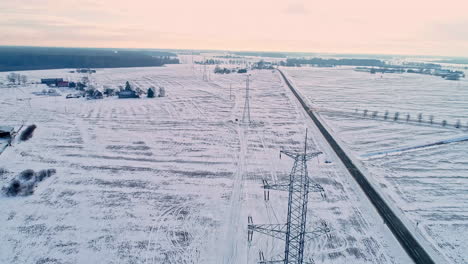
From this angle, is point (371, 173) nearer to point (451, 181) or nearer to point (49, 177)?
point (451, 181)

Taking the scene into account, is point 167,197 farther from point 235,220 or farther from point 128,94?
point 128,94

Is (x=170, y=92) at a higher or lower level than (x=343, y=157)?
higher

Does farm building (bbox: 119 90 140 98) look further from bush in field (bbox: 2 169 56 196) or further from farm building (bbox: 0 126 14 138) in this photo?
bush in field (bbox: 2 169 56 196)

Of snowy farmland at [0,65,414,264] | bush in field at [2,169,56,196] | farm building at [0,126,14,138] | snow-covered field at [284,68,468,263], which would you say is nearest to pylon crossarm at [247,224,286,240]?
snowy farmland at [0,65,414,264]

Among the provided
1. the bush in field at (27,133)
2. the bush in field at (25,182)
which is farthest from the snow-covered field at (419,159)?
the bush in field at (27,133)

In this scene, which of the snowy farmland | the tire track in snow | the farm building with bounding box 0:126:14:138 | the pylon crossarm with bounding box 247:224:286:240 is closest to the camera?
the tire track in snow

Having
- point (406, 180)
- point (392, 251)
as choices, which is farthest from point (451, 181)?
point (392, 251)

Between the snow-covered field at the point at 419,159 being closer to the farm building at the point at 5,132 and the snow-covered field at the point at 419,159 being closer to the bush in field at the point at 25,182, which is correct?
the bush in field at the point at 25,182

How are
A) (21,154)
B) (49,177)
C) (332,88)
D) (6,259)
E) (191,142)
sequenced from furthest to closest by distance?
(332,88)
(191,142)
(21,154)
(49,177)
(6,259)
